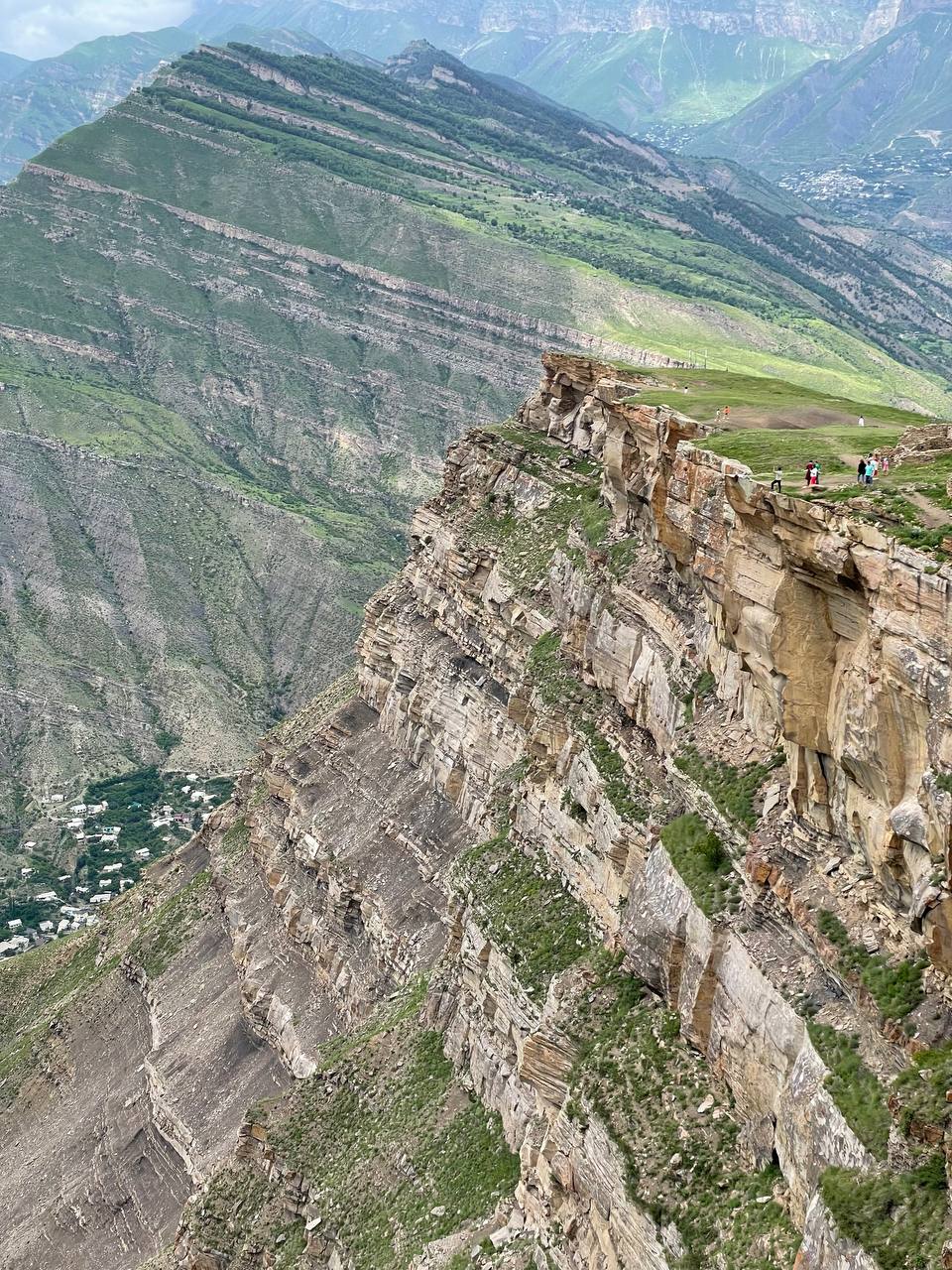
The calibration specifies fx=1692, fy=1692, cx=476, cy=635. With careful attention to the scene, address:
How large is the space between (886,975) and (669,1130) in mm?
10435

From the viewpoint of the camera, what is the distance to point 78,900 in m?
162

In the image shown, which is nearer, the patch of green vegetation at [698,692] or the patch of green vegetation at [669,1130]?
the patch of green vegetation at [669,1130]

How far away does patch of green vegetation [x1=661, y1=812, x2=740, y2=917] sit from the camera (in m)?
46.3

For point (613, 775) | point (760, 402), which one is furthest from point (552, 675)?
point (760, 402)

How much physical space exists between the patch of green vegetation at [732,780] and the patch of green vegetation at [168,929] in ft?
201

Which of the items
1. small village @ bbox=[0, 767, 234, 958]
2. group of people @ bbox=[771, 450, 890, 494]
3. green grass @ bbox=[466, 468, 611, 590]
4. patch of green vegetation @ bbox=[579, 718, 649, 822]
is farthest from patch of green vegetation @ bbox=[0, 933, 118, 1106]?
group of people @ bbox=[771, 450, 890, 494]

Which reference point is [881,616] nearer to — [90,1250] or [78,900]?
[90,1250]

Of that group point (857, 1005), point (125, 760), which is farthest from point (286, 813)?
point (125, 760)

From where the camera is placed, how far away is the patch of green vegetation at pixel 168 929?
10656cm

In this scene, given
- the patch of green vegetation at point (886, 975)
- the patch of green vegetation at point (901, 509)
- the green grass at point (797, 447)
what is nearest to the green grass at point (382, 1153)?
the patch of green vegetation at point (886, 975)

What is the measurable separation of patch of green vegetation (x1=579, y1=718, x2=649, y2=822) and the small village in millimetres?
94137

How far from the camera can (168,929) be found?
10912cm

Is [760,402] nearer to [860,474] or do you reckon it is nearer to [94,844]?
[860,474]

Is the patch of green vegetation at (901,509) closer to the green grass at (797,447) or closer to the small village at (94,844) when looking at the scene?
the green grass at (797,447)
